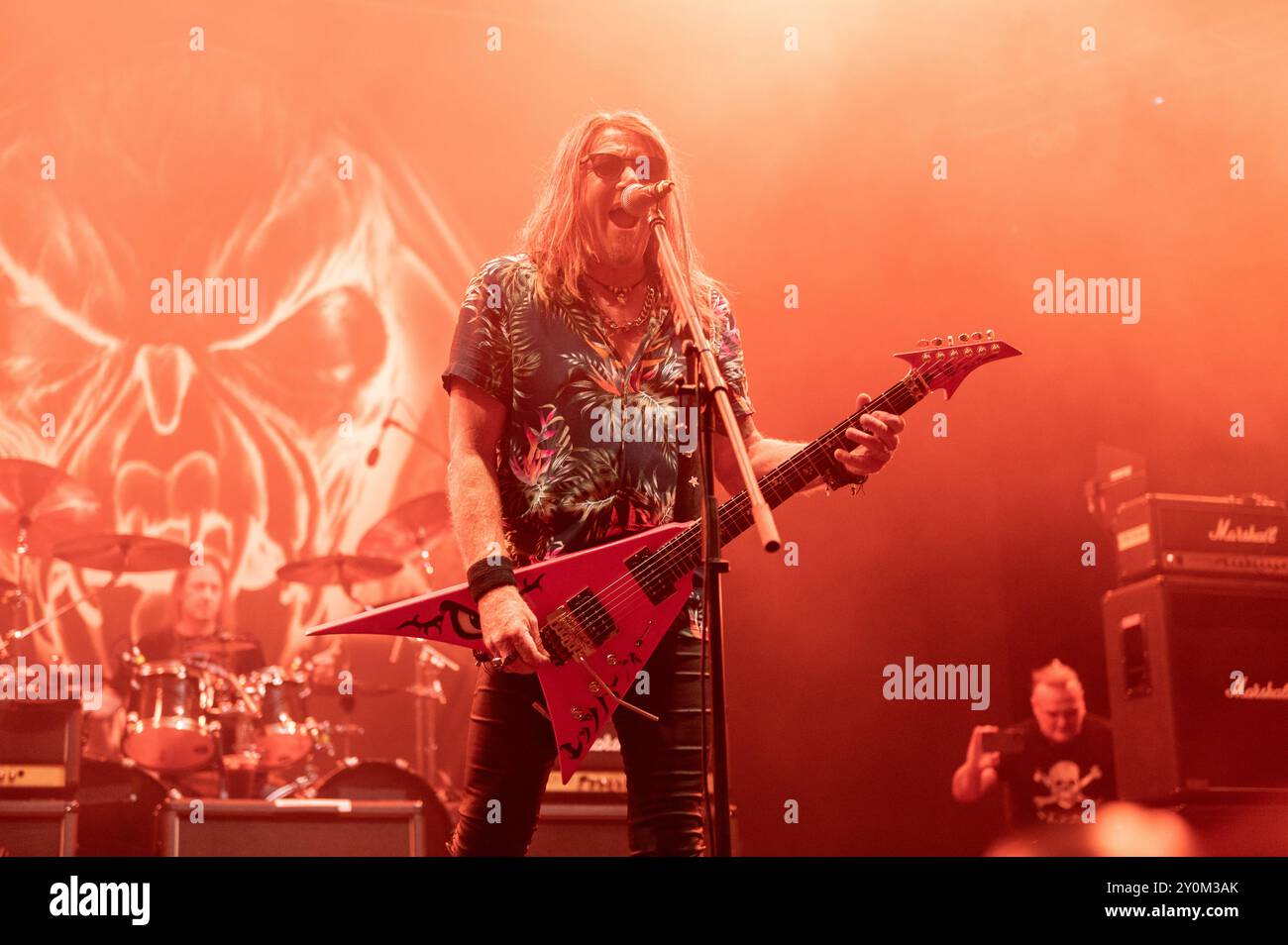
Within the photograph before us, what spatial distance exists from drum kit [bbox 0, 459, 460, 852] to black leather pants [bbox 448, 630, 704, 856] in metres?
2.07

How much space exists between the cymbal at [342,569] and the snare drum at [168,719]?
54cm

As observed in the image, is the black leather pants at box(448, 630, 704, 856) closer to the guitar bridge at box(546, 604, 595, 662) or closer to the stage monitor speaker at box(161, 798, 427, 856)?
the guitar bridge at box(546, 604, 595, 662)

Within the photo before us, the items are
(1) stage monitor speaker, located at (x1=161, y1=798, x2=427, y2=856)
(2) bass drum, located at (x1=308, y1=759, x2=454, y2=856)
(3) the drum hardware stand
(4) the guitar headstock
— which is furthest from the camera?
(3) the drum hardware stand

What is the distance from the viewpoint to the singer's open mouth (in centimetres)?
278

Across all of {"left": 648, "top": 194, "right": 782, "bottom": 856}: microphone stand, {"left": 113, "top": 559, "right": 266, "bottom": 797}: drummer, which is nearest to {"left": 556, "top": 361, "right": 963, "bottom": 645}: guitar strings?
{"left": 648, "top": 194, "right": 782, "bottom": 856}: microphone stand

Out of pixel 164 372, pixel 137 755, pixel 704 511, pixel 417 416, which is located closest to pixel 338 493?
pixel 417 416

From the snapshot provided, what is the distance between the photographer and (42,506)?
4699 mm

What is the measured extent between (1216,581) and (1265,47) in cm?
206

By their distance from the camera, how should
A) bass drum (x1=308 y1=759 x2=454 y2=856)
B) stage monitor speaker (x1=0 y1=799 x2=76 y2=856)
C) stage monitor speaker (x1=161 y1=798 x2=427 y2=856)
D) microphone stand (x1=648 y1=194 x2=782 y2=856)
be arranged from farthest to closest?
bass drum (x1=308 y1=759 x2=454 y2=856) < stage monitor speaker (x1=0 y1=799 x2=76 y2=856) < stage monitor speaker (x1=161 y1=798 x2=427 y2=856) < microphone stand (x1=648 y1=194 x2=782 y2=856)

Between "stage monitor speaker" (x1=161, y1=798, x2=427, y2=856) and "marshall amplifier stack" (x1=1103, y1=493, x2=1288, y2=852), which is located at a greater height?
"marshall amplifier stack" (x1=1103, y1=493, x2=1288, y2=852)

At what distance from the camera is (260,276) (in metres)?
4.79

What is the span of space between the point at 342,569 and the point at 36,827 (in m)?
1.47

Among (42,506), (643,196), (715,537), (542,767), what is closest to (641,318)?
(643,196)
